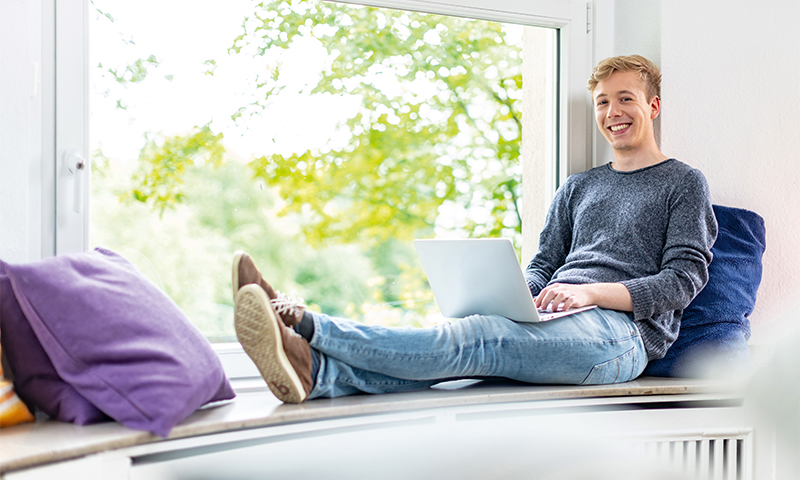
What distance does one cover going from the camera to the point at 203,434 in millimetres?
1133

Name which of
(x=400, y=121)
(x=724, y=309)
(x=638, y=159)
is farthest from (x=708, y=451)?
(x=400, y=121)

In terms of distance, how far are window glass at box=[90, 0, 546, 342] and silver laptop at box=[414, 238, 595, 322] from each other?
368 mm

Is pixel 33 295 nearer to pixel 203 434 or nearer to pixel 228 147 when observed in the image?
pixel 203 434

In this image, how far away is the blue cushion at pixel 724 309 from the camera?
1.62m

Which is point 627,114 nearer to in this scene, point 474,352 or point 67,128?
point 474,352

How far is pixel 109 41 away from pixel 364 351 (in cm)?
104

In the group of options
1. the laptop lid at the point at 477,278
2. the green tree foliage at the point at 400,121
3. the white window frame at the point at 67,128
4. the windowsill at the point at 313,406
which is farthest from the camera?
the green tree foliage at the point at 400,121

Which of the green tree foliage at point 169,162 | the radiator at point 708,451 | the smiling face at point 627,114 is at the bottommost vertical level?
the radiator at point 708,451

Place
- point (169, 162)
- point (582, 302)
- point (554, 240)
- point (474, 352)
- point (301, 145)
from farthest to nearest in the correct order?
1. point (554, 240)
2. point (301, 145)
3. point (169, 162)
4. point (582, 302)
5. point (474, 352)

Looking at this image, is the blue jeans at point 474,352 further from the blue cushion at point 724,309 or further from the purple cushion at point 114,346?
the purple cushion at point 114,346

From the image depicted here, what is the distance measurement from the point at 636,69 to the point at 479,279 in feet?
2.77

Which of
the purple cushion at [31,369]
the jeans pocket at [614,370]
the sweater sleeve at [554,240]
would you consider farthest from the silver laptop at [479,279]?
the purple cushion at [31,369]

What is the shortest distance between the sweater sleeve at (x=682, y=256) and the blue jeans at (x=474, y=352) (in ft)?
0.26

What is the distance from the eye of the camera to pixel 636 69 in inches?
72.1
